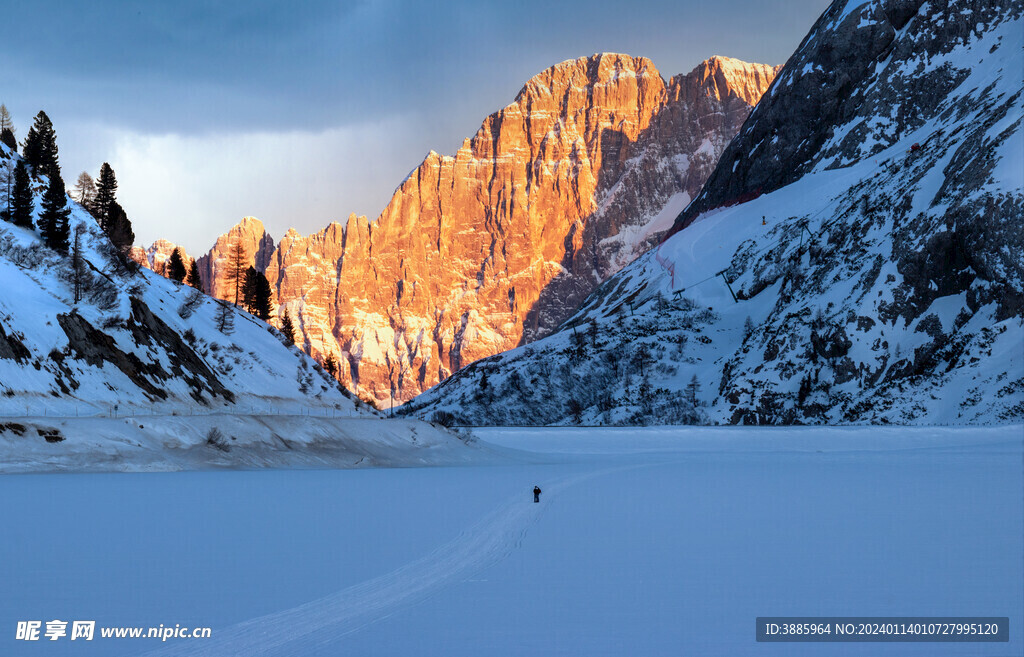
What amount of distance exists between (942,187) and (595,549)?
126838 millimetres

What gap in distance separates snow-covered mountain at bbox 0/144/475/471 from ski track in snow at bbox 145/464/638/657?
37.8m

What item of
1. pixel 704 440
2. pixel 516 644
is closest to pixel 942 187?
pixel 704 440

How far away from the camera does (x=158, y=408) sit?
247 ft

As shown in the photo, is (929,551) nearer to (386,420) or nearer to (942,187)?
(386,420)

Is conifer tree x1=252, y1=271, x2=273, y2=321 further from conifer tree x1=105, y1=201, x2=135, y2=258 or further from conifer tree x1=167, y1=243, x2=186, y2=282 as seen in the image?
conifer tree x1=105, y1=201, x2=135, y2=258

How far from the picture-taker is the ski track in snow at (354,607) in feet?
47.4

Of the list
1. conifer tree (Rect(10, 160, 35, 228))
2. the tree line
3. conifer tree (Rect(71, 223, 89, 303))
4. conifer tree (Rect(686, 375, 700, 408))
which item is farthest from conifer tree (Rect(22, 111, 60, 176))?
conifer tree (Rect(686, 375, 700, 408))

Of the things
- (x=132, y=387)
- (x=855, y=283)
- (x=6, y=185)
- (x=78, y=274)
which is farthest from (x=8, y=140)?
(x=855, y=283)

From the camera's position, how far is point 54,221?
93250 millimetres

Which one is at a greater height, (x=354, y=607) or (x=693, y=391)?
(x=693, y=391)

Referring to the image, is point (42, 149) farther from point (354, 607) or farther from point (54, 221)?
point (354, 607)

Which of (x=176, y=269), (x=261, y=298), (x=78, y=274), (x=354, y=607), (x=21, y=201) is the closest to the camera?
(x=354, y=607)

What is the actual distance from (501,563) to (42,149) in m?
118

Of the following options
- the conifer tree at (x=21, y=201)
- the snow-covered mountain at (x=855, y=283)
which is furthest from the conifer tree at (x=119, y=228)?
the snow-covered mountain at (x=855, y=283)
